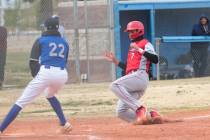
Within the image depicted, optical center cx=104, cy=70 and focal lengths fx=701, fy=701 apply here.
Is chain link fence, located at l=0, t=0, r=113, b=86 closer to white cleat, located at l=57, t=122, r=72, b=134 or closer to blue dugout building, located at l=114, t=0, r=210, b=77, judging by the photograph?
blue dugout building, located at l=114, t=0, r=210, b=77

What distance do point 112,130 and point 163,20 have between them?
13.8 metres

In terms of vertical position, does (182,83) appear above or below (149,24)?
below

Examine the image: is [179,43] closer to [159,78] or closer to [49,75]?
[159,78]

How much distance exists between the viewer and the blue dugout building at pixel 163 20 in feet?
71.3

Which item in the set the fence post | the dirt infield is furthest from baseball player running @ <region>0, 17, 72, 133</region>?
the fence post

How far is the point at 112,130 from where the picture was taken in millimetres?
10492

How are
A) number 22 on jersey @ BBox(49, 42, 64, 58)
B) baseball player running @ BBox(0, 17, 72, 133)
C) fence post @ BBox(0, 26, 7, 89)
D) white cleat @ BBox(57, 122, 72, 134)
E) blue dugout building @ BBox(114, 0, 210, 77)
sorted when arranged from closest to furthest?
1. baseball player running @ BBox(0, 17, 72, 133)
2. number 22 on jersey @ BBox(49, 42, 64, 58)
3. white cleat @ BBox(57, 122, 72, 134)
4. fence post @ BBox(0, 26, 7, 89)
5. blue dugout building @ BBox(114, 0, 210, 77)

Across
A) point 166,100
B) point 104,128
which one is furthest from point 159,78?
point 104,128

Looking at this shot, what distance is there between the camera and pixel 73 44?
2088 cm

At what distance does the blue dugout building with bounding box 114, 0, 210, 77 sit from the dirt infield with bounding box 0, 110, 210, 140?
9.10m

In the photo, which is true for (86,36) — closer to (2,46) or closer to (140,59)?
(2,46)

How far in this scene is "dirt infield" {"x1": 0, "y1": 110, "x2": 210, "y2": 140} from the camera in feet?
31.2

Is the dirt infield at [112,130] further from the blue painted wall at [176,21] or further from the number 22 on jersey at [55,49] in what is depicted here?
the blue painted wall at [176,21]

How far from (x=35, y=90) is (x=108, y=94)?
Answer: 7435mm
